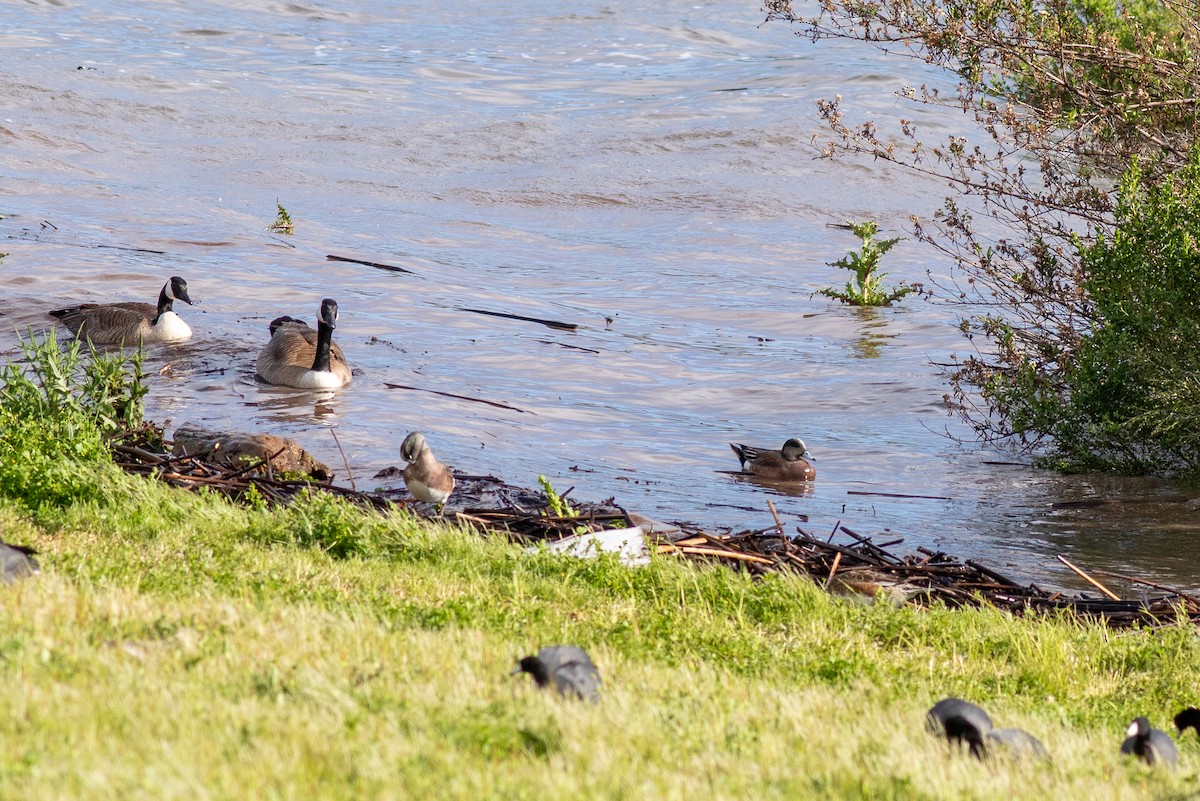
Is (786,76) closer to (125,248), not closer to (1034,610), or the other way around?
(125,248)

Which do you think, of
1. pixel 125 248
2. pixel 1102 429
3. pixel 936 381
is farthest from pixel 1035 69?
pixel 125 248

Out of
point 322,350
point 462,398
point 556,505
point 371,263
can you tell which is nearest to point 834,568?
point 556,505

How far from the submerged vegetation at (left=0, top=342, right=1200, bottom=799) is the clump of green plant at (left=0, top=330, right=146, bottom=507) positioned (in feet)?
0.08

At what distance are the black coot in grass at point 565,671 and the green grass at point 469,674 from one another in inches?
2.4

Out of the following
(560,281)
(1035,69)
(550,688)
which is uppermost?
(1035,69)

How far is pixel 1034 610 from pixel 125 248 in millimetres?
17033

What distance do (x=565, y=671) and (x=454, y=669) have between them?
395mm

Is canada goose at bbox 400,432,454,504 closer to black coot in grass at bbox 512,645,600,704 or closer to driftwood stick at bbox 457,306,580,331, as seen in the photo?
black coot in grass at bbox 512,645,600,704

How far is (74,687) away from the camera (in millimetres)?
3840

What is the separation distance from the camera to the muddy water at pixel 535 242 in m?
11.2

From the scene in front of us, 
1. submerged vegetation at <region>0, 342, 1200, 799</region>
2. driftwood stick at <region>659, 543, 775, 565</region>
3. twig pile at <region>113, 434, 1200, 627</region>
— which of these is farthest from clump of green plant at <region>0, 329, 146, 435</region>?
driftwood stick at <region>659, 543, 775, 565</region>

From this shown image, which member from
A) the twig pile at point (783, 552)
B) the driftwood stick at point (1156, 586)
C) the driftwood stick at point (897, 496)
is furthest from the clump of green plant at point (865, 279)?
the twig pile at point (783, 552)

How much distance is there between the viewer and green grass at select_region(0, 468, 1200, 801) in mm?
3502

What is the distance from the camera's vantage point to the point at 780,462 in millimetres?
11133
